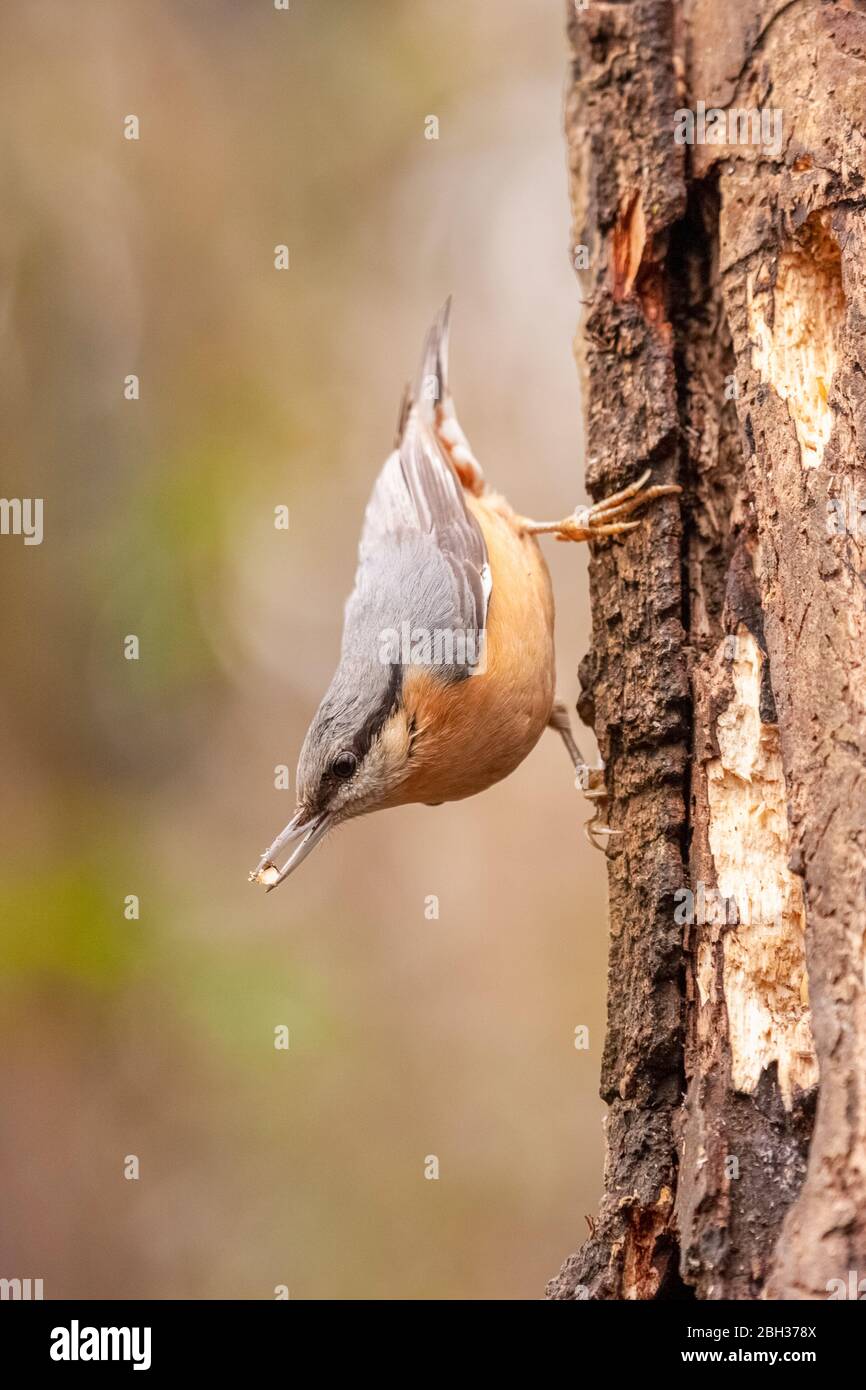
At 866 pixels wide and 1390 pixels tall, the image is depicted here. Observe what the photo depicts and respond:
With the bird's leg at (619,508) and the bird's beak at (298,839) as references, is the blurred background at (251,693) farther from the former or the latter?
the bird's leg at (619,508)

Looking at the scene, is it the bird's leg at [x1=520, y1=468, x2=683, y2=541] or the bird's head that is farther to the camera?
the bird's head

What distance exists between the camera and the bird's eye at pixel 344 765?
11.1ft

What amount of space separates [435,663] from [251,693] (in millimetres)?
2579

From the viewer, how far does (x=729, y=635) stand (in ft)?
8.96

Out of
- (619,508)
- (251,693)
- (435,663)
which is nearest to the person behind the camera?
(619,508)

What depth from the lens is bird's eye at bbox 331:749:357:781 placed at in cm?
339

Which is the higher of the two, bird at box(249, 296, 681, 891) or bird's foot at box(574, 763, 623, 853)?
bird at box(249, 296, 681, 891)

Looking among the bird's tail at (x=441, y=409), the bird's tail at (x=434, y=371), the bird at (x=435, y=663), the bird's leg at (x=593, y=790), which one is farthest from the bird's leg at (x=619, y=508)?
the bird's tail at (x=434, y=371)

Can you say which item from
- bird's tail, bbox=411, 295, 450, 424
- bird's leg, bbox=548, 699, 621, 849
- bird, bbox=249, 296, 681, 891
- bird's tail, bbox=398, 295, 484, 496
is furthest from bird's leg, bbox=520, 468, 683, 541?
bird's tail, bbox=411, 295, 450, 424

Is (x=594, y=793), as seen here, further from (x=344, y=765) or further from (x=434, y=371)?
(x=434, y=371)

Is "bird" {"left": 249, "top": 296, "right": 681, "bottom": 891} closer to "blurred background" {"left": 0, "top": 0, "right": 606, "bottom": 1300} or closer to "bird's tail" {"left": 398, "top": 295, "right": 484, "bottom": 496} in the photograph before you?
"bird's tail" {"left": 398, "top": 295, "right": 484, "bottom": 496}

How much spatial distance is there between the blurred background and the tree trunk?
2.74 metres

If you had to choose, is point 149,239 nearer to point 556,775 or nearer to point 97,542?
point 97,542

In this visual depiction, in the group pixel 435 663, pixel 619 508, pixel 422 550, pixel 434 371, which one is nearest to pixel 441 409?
pixel 434 371
